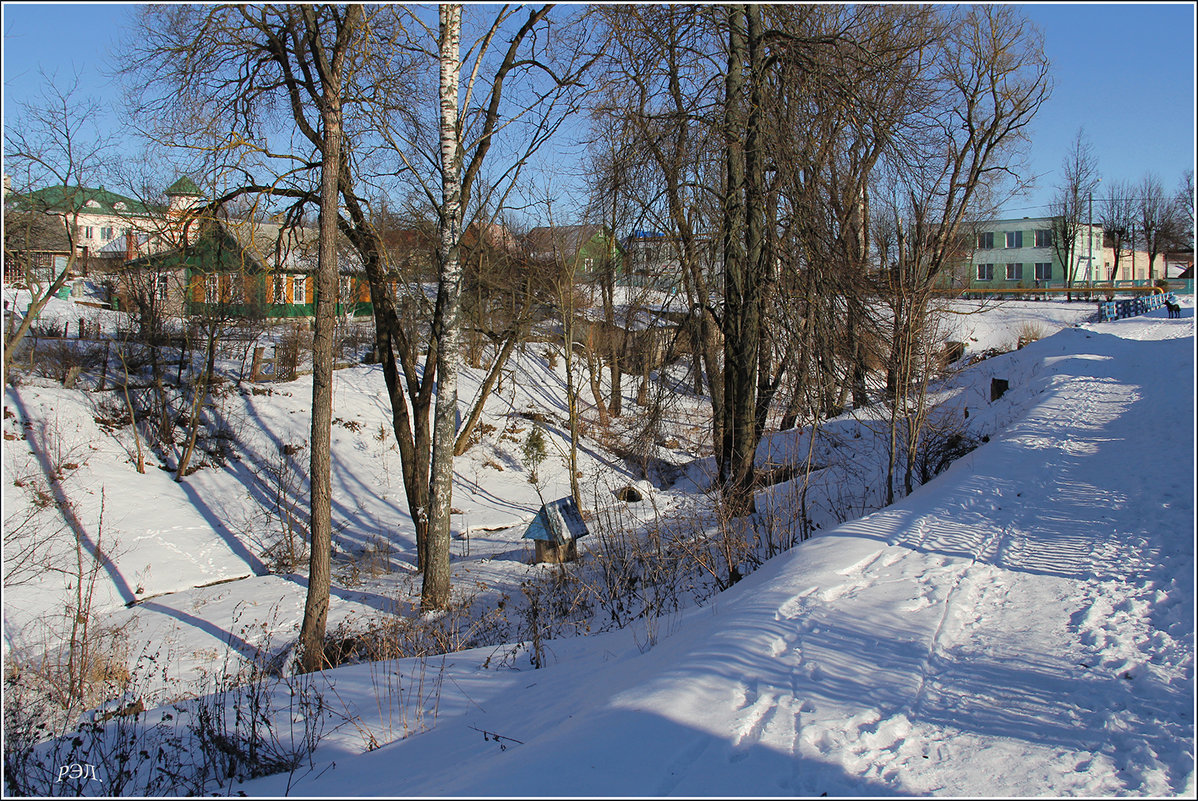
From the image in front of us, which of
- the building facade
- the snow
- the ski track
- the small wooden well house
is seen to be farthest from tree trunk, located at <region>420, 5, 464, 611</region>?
the building facade

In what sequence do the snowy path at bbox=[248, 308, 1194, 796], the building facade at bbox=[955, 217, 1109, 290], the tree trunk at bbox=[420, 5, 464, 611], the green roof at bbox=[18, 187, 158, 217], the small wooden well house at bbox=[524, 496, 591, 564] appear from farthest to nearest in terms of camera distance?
the building facade at bbox=[955, 217, 1109, 290] < the small wooden well house at bbox=[524, 496, 591, 564] < the green roof at bbox=[18, 187, 158, 217] < the tree trunk at bbox=[420, 5, 464, 611] < the snowy path at bbox=[248, 308, 1194, 796]

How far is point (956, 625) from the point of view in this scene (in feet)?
15.8

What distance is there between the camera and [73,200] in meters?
10.9

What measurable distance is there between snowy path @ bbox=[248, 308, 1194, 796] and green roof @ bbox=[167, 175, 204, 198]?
8159 mm

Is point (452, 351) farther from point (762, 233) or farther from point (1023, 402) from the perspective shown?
point (1023, 402)

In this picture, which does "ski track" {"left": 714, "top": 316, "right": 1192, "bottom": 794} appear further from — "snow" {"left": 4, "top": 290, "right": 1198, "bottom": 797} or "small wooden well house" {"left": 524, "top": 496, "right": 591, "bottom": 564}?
"small wooden well house" {"left": 524, "top": 496, "right": 591, "bottom": 564}

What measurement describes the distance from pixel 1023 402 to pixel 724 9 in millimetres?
11919

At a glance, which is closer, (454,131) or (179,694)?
(179,694)

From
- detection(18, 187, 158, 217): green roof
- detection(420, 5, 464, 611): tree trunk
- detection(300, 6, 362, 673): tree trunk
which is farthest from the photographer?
detection(18, 187, 158, 217): green roof

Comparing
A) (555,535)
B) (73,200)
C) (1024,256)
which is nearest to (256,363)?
(73,200)

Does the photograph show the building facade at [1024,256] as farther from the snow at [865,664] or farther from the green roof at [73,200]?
the green roof at [73,200]

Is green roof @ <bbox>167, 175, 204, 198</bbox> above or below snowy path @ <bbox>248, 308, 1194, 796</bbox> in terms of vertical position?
above

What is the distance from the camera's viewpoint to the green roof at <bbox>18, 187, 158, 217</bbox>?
10.8 meters

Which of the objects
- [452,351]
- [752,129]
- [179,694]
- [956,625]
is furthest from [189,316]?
[956,625]
